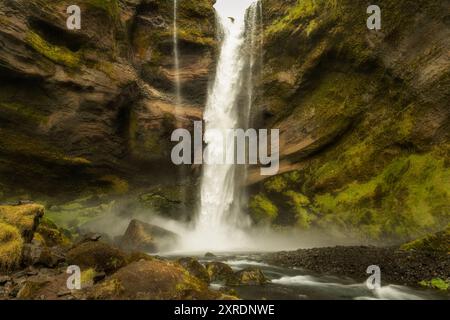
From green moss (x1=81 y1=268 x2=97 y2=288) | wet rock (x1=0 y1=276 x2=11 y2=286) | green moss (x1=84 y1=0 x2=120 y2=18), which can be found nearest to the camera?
green moss (x1=81 y1=268 x2=97 y2=288)

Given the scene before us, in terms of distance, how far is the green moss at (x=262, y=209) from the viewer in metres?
37.7

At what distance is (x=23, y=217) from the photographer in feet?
58.5

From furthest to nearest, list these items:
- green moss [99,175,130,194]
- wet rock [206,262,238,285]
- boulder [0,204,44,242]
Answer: green moss [99,175,130,194]
wet rock [206,262,238,285]
boulder [0,204,44,242]

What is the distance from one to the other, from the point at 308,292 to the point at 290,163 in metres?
22.4

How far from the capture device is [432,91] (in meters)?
31.2

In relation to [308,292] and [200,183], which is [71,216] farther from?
[308,292]

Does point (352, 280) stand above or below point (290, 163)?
below

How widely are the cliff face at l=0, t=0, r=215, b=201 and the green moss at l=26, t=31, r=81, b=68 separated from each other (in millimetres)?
92

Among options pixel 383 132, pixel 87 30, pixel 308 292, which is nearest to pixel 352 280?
pixel 308 292

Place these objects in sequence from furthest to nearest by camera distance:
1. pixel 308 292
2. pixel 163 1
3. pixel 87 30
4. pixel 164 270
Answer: pixel 163 1
pixel 87 30
pixel 308 292
pixel 164 270

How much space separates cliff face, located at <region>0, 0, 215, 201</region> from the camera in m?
33.5

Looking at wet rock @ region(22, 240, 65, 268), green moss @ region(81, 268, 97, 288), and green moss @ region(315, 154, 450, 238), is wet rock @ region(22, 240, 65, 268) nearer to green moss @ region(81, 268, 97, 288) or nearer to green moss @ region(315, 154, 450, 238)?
A: green moss @ region(81, 268, 97, 288)

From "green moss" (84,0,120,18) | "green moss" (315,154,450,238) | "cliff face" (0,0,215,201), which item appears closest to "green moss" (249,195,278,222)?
"green moss" (315,154,450,238)
